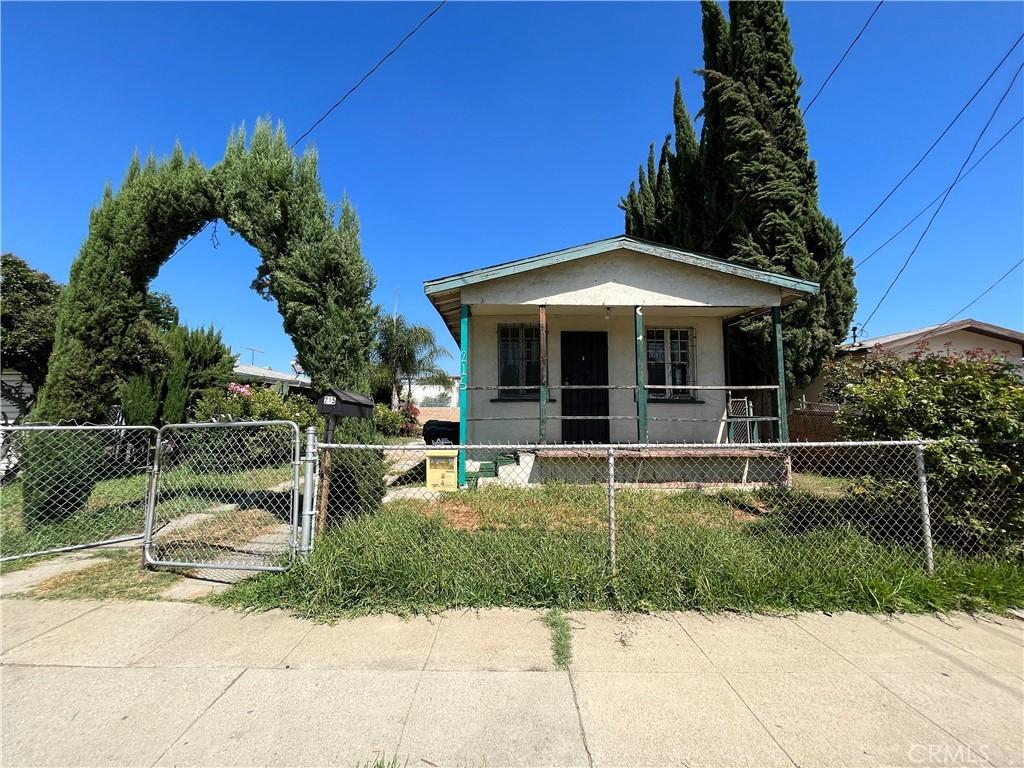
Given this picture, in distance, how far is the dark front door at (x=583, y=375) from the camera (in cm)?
988

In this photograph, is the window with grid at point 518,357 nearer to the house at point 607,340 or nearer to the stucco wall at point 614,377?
the house at point 607,340

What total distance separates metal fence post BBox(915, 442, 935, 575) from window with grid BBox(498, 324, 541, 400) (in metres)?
6.33

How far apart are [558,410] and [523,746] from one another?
7652 millimetres

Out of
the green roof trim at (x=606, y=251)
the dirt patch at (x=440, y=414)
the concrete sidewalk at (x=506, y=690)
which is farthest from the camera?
the dirt patch at (x=440, y=414)

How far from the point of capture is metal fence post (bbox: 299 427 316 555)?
3975 millimetres

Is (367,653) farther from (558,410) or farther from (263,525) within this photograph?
(558,410)

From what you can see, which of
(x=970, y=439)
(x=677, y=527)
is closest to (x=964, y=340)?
(x=970, y=439)

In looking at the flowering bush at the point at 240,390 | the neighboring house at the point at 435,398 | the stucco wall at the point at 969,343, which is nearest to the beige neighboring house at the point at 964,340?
the stucco wall at the point at 969,343

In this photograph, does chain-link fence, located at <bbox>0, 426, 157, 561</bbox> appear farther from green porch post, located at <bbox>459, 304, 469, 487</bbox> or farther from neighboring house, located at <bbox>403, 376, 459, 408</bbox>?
neighboring house, located at <bbox>403, 376, 459, 408</bbox>

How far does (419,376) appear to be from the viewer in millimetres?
29266

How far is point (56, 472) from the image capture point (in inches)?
210

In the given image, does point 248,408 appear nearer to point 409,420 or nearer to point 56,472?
point 56,472

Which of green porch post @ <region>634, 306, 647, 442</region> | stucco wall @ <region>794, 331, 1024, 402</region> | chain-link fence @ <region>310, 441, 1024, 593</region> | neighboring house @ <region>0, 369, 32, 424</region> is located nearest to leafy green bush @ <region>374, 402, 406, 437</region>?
neighboring house @ <region>0, 369, 32, 424</region>

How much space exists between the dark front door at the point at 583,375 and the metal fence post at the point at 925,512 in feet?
19.7
